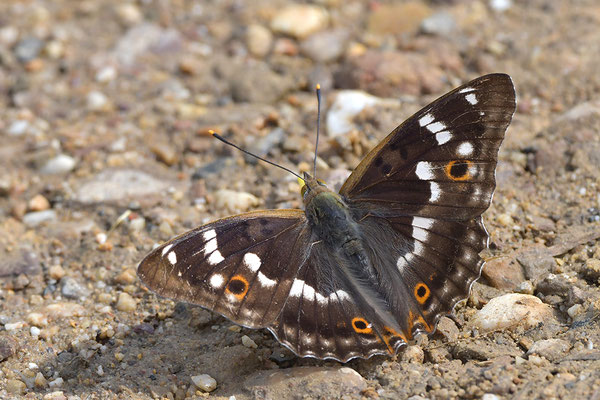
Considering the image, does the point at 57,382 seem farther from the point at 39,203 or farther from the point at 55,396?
the point at 39,203

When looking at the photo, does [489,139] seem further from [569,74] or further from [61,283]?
[61,283]

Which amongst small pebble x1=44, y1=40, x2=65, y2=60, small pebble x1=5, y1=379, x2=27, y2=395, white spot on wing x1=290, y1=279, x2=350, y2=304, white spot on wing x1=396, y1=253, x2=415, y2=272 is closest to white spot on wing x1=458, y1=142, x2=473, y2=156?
white spot on wing x1=396, y1=253, x2=415, y2=272

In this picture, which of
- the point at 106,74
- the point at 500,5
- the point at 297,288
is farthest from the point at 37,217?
the point at 500,5

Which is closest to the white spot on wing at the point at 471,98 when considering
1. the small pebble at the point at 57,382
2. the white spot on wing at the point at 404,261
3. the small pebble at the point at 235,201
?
the white spot on wing at the point at 404,261

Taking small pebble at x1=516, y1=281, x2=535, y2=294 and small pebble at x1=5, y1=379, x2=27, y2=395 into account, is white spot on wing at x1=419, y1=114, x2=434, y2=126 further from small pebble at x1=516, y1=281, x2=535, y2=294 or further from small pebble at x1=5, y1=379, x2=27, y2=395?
small pebble at x1=5, y1=379, x2=27, y2=395

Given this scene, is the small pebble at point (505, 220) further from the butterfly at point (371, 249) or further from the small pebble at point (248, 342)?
the small pebble at point (248, 342)

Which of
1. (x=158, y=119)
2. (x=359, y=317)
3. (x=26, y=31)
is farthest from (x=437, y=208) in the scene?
(x=26, y=31)
